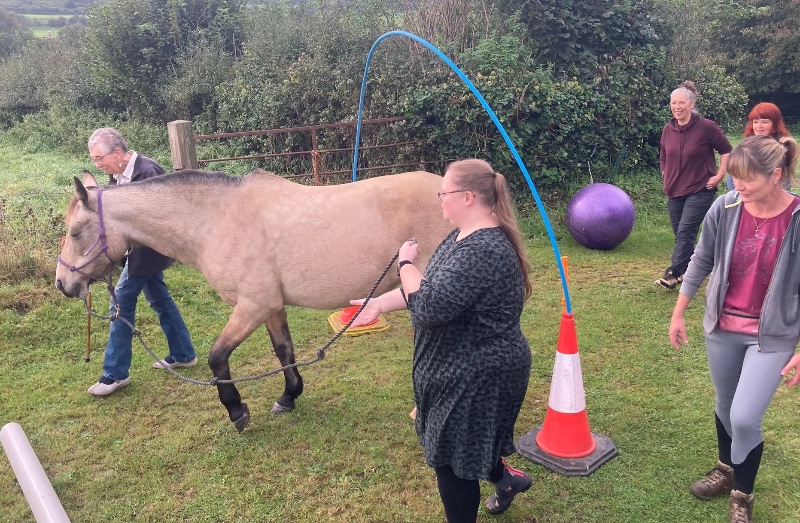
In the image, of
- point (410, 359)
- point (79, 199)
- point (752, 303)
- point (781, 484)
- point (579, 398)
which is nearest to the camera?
point (752, 303)

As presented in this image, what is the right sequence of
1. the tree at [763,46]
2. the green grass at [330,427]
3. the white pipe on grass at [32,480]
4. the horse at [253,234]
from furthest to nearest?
the tree at [763,46], the horse at [253,234], the green grass at [330,427], the white pipe on grass at [32,480]

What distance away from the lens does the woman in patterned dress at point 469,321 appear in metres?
2.03

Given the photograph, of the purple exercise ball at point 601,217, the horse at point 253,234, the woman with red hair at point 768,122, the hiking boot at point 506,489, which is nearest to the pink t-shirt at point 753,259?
the hiking boot at point 506,489

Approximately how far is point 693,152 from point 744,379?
3.58m

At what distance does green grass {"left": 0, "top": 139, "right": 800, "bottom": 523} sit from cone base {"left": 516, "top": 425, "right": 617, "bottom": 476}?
0.19 ft

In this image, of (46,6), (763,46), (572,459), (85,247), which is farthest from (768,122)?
(46,6)

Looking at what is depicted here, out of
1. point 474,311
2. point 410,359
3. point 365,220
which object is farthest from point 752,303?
point 410,359

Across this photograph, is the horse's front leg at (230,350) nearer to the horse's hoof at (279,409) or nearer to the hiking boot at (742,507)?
the horse's hoof at (279,409)

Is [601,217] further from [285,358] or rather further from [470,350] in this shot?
[470,350]

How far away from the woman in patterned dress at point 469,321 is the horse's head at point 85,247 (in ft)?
7.38

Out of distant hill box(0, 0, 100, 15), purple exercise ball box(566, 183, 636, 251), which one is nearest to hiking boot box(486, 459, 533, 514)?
purple exercise ball box(566, 183, 636, 251)

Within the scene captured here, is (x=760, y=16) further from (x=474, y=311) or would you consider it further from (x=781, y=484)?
(x=474, y=311)

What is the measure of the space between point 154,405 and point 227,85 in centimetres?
1064

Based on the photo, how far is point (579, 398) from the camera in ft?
10.8
